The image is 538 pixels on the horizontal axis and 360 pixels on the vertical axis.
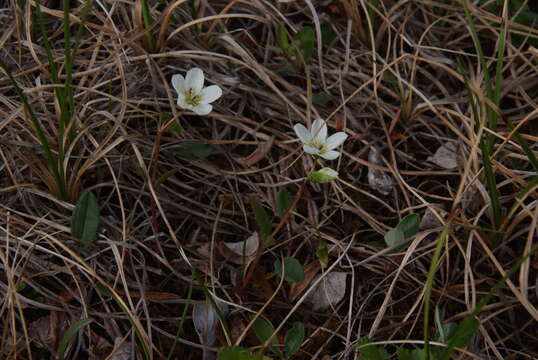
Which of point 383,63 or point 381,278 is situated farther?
point 383,63

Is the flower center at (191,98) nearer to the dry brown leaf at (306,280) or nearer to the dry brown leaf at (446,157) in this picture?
the dry brown leaf at (306,280)

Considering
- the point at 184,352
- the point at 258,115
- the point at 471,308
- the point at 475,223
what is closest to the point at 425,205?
the point at 475,223

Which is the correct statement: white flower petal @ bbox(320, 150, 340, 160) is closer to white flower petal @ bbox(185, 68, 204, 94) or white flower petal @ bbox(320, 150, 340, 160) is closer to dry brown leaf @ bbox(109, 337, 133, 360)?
white flower petal @ bbox(185, 68, 204, 94)

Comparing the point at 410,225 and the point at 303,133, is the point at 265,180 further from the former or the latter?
the point at 410,225

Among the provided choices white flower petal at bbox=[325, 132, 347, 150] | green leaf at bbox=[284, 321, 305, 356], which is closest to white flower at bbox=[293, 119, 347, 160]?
white flower petal at bbox=[325, 132, 347, 150]

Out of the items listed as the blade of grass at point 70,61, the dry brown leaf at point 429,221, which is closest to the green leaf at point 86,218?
the blade of grass at point 70,61

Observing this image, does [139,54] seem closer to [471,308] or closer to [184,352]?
[184,352]
